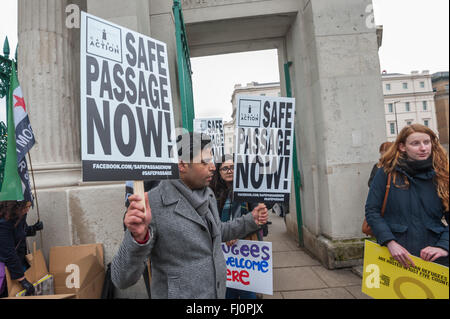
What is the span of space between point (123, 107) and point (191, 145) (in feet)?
1.45

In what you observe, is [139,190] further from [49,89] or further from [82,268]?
[49,89]

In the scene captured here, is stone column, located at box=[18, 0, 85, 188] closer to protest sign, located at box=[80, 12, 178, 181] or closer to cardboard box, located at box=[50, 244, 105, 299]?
cardboard box, located at box=[50, 244, 105, 299]

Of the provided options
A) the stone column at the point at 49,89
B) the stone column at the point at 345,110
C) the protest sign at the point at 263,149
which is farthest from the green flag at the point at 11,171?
the stone column at the point at 345,110

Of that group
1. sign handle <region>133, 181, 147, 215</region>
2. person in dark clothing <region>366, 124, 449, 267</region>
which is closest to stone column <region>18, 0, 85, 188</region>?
sign handle <region>133, 181, 147, 215</region>

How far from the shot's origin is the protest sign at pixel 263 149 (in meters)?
2.63

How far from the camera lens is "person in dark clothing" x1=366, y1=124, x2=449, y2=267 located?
73.3 inches

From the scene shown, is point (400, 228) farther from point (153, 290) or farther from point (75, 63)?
point (75, 63)

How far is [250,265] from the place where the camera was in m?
2.87

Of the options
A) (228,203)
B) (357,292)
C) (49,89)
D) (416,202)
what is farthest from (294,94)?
(49,89)

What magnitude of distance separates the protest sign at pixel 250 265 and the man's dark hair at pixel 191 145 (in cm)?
164

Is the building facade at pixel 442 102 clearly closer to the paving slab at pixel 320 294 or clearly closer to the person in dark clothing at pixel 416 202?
the person in dark clothing at pixel 416 202

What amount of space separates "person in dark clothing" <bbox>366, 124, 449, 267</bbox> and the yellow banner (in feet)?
0.22

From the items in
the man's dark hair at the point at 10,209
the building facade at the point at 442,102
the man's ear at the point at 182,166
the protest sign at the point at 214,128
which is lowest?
the man's dark hair at the point at 10,209
